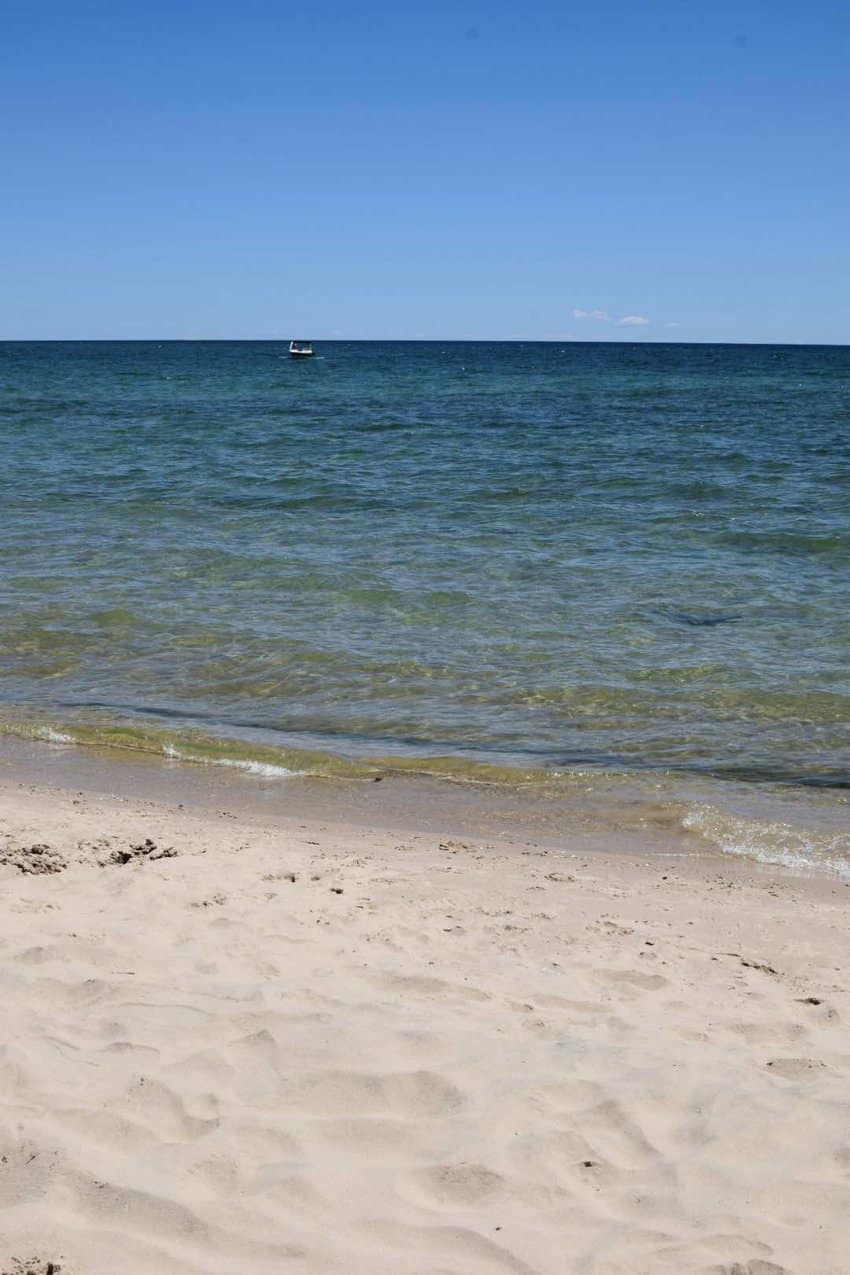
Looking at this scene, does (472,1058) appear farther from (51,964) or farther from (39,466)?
(39,466)

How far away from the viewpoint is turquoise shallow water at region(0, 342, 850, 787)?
8.21 m

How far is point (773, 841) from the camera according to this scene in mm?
6355

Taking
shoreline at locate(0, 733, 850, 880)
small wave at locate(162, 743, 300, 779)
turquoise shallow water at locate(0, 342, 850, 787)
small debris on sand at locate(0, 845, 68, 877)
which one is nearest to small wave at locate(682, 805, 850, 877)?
shoreline at locate(0, 733, 850, 880)

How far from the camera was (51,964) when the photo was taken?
4246 millimetres

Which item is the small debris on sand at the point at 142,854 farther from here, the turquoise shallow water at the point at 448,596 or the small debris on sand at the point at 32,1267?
the small debris on sand at the point at 32,1267

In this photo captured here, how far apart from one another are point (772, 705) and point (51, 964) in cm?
577

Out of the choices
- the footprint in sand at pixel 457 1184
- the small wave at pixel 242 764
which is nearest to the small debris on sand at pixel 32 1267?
the footprint in sand at pixel 457 1184

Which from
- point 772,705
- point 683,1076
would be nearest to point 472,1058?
point 683,1076

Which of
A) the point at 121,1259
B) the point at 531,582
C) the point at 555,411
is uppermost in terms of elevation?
the point at 555,411

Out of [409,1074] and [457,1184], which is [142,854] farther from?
[457,1184]

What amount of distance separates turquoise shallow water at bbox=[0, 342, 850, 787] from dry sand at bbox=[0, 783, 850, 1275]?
256cm

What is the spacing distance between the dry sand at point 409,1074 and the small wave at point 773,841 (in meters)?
0.56

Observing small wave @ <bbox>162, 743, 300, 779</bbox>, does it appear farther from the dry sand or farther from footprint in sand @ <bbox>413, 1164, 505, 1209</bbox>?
footprint in sand @ <bbox>413, 1164, 505, 1209</bbox>

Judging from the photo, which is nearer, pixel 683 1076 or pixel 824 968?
pixel 683 1076
